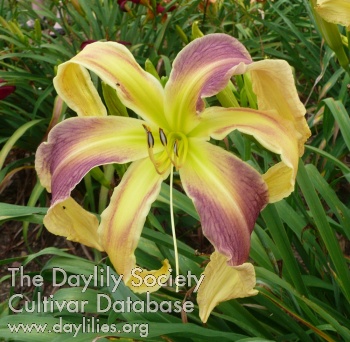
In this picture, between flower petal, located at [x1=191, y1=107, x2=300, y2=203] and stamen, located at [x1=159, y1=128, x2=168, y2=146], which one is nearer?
flower petal, located at [x1=191, y1=107, x2=300, y2=203]

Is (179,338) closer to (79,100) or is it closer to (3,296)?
(79,100)

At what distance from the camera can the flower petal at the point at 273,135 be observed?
85cm

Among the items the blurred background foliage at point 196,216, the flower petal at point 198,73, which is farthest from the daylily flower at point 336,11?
the flower petal at point 198,73

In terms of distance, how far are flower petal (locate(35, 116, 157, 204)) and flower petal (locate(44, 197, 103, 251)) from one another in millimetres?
37

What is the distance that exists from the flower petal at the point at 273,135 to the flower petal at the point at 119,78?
14 centimetres

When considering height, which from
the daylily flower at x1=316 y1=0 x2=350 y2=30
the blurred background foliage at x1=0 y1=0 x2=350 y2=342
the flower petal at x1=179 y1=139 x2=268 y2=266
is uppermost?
the daylily flower at x1=316 y1=0 x2=350 y2=30

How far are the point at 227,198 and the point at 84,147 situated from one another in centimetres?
28

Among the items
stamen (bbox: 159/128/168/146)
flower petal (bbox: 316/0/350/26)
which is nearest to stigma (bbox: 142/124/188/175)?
stamen (bbox: 159/128/168/146)

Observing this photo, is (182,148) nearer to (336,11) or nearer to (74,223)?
(74,223)

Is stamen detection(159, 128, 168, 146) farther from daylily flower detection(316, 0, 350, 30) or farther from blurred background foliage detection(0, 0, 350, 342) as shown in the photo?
daylily flower detection(316, 0, 350, 30)

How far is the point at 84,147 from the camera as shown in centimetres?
98

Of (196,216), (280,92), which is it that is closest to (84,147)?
(280,92)

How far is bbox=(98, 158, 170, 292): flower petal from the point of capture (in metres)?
0.90

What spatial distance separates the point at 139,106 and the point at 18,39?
191 cm
